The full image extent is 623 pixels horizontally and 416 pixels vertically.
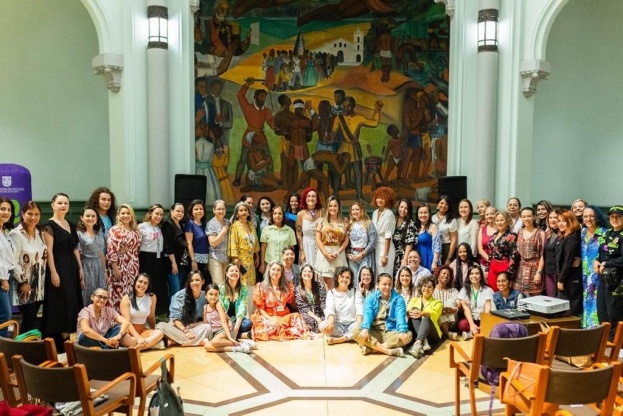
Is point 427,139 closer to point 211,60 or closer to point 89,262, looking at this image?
point 211,60

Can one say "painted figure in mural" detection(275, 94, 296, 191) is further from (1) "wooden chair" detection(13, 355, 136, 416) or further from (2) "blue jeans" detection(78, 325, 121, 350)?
(1) "wooden chair" detection(13, 355, 136, 416)

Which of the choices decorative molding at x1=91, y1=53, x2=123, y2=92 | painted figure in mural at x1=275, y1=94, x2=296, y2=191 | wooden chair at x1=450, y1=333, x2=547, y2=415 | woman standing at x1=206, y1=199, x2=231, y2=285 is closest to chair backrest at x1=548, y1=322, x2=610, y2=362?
wooden chair at x1=450, y1=333, x2=547, y2=415

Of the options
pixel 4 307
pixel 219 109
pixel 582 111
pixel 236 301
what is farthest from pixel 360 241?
pixel 582 111

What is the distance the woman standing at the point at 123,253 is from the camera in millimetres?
7566

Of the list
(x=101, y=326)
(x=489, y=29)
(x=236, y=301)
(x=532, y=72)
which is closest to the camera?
(x=101, y=326)

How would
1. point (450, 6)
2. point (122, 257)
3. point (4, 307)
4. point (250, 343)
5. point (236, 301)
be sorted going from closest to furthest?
point (4, 307) < point (250, 343) < point (122, 257) < point (236, 301) < point (450, 6)

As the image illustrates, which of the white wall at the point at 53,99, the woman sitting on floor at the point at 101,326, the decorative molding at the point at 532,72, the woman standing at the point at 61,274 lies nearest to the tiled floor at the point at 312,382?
the woman sitting on floor at the point at 101,326

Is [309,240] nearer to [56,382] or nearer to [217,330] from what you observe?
[217,330]

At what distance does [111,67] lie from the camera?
32.5 ft

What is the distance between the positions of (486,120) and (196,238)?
512 centimetres

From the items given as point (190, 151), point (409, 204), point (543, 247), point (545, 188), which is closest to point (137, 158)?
point (190, 151)

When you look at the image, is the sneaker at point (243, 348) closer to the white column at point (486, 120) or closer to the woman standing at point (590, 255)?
the woman standing at point (590, 255)

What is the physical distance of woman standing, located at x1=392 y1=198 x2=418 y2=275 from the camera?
8.61 metres

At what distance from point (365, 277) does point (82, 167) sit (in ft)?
21.3
